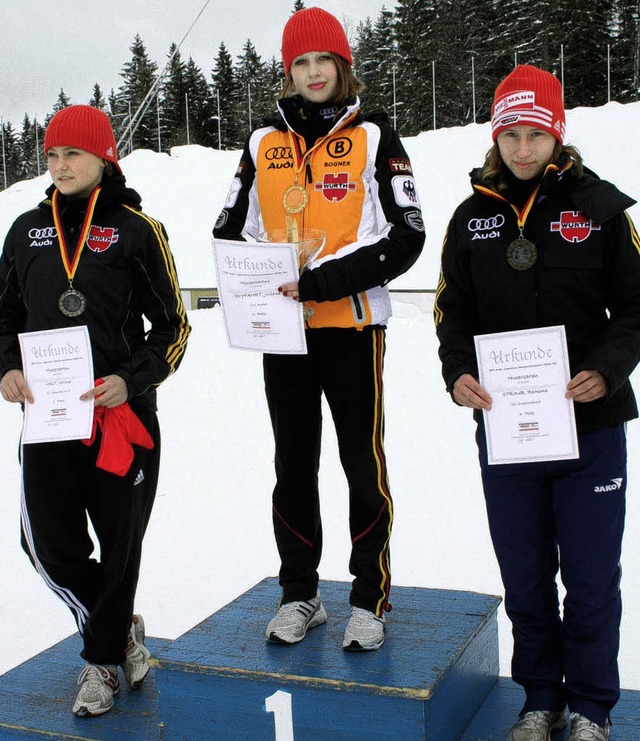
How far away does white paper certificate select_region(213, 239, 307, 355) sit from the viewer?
236 cm

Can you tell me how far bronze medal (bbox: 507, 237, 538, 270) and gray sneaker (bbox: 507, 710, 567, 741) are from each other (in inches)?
48.5

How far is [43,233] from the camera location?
2516 mm

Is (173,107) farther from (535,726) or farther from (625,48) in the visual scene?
(535,726)

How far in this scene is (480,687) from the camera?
102 inches

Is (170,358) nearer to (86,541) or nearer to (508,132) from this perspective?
(86,541)

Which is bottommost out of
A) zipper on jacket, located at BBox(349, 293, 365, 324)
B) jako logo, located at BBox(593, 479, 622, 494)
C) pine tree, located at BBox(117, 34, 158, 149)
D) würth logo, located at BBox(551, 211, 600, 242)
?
jako logo, located at BBox(593, 479, 622, 494)

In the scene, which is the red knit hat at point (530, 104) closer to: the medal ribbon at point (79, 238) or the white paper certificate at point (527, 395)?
the white paper certificate at point (527, 395)

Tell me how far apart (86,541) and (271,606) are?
0.67 metres

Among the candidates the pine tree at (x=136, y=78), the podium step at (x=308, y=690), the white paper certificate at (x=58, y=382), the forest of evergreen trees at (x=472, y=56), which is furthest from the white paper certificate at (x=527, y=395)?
the pine tree at (x=136, y=78)

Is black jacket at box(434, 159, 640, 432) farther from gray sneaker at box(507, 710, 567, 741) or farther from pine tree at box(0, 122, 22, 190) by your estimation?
pine tree at box(0, 122, 22, 190)

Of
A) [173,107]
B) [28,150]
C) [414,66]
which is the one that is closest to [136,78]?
[173,107]

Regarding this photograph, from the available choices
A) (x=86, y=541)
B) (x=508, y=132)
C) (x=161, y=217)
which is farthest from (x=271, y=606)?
(x=161, y=217)

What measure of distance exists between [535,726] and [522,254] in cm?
129

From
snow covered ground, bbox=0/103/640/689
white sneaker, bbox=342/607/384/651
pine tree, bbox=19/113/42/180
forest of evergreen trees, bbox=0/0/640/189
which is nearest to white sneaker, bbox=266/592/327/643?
white sneaker, bbox=342/607/384/651
